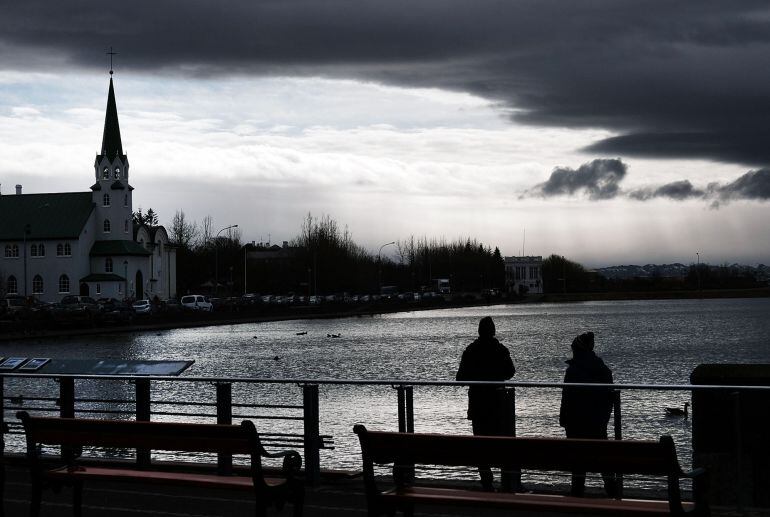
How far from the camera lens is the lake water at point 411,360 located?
1294 centimetres

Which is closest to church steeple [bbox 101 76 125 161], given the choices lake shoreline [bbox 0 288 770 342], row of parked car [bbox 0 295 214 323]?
lake shoreline [bbox 0 288 770 342]

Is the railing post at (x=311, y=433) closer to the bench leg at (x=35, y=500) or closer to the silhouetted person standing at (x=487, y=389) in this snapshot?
the silhouetted person standing at (x=487, y=389)

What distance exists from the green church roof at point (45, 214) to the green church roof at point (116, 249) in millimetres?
3471

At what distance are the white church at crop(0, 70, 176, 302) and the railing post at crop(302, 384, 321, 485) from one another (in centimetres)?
13419

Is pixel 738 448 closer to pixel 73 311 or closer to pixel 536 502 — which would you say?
pixel 536 502

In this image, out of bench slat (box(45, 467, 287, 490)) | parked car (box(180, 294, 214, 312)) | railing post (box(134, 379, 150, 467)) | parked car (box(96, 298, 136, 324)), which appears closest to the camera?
bench slat (box(45, 467, 287, 490))

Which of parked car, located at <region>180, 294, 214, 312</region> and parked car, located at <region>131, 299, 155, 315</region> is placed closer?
parked car, located at <region>131, 299, 155, 315</region>

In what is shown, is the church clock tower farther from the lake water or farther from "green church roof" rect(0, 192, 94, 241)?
the lake water

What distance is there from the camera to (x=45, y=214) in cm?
14975

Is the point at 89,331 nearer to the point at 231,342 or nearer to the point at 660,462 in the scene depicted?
the point at 231,342

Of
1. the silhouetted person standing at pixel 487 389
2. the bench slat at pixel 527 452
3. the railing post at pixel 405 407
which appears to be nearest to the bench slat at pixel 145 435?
the bench slat at pixel 527 452

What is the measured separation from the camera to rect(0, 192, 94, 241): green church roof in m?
146

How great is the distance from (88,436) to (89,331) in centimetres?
8106

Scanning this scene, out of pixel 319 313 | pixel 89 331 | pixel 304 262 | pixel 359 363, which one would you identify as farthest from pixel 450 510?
pixel 304 262
